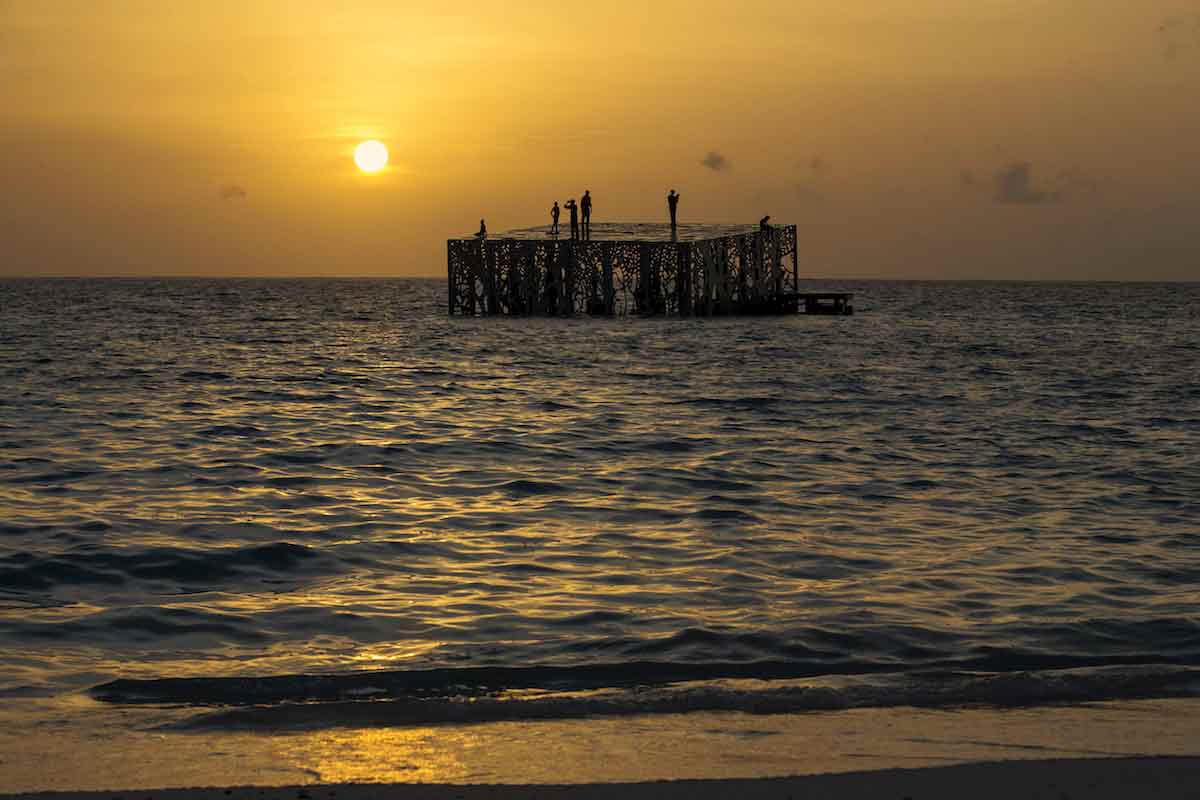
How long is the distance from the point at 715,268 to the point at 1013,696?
6231 cm

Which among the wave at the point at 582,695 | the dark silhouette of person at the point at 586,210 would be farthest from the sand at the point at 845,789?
the dark silhouette of person at the point at 586,210

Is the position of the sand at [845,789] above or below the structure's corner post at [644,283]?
below

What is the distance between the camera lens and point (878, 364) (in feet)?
130

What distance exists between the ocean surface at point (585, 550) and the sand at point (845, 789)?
4.32ft

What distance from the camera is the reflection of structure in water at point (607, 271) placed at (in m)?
66.8

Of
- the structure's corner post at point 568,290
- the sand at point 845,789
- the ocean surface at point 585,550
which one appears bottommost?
the ocean surface at point 585,550

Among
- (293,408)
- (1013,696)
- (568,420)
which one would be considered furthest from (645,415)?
(1013,696)

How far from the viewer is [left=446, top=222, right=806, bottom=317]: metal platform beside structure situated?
2628 inches

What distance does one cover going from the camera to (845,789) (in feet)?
18.7

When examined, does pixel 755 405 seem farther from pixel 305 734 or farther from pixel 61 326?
pixel 61 326

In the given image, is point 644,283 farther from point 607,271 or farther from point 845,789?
point 845,789

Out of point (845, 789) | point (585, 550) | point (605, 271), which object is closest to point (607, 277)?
point (605, 271)

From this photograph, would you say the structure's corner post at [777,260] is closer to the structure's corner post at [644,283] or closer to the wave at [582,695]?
the structure's corner post at [644,283]

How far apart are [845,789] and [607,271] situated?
6135 cm
